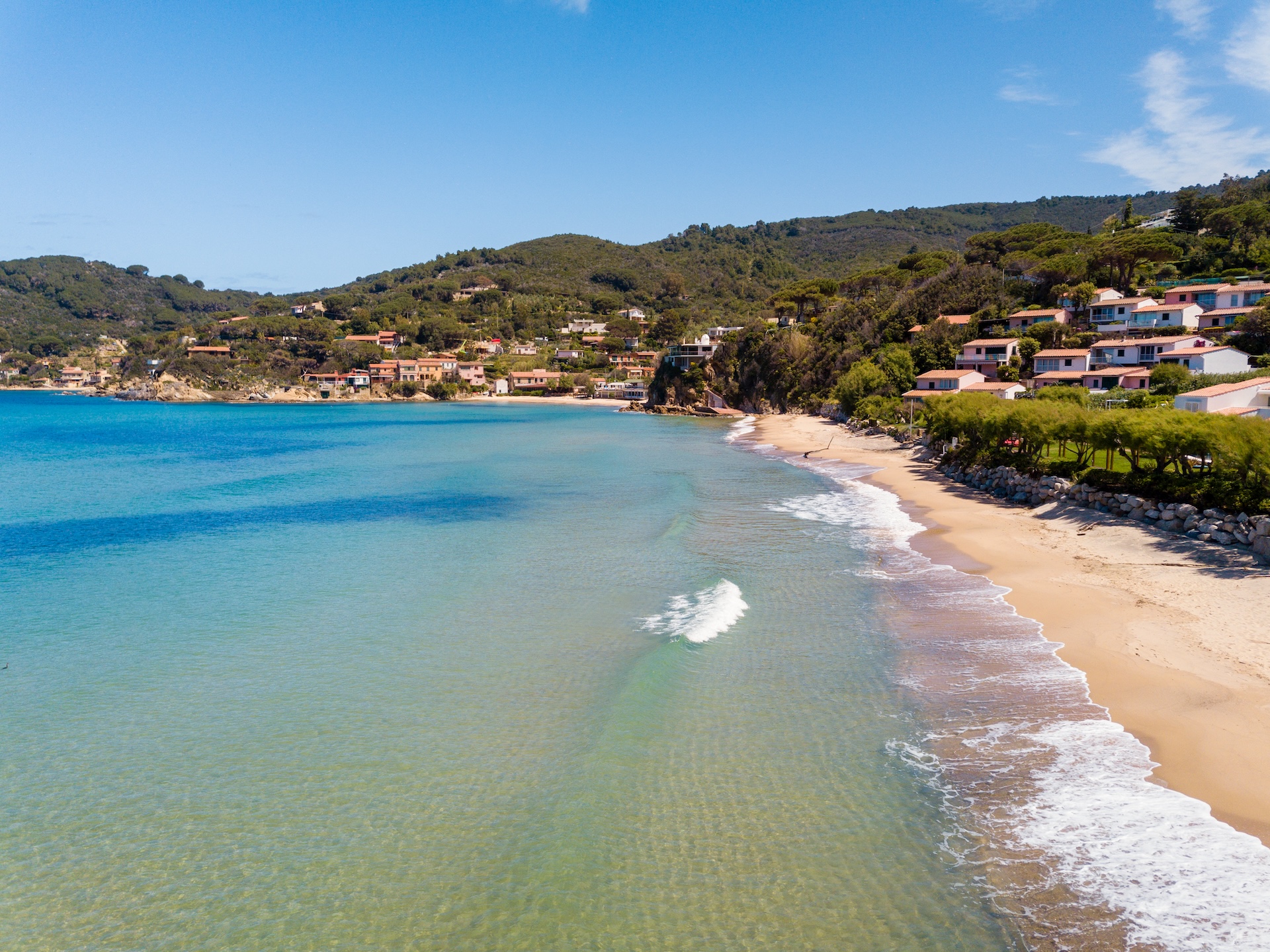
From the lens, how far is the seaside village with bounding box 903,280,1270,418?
4744cm

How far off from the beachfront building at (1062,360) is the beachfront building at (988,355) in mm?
2826

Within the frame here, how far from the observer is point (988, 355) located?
6044 cm

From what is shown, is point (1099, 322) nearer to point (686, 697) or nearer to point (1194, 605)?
point (1194, 605)

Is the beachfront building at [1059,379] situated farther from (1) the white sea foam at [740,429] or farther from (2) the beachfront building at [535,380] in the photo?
(2) the beachfront building at [535,380]

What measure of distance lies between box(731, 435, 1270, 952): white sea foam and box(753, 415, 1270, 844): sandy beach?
463 millimetres

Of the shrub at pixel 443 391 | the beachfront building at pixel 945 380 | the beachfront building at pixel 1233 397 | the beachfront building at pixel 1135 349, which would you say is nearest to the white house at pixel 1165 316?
the beachfront building at pixel 1135 349

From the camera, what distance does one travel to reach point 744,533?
25.7 meters

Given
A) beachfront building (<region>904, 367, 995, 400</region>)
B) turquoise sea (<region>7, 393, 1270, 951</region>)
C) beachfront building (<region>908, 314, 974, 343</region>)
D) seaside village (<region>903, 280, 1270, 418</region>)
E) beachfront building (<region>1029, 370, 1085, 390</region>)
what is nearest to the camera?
turquoise sea (<region>7, 393, 1270, 951</region>)

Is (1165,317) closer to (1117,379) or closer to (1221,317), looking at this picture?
(1221,317)

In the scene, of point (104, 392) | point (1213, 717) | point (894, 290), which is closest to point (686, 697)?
point (1213, 717)

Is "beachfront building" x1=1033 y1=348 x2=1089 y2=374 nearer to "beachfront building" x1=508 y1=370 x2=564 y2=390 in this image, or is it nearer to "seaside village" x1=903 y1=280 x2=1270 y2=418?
"seaside village" x1=903 y1=280 x2=1270 y2=418

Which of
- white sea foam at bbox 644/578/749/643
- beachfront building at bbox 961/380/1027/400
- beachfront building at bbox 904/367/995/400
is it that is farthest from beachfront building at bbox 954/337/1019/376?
white sea foam at bbox 644/578/749/643

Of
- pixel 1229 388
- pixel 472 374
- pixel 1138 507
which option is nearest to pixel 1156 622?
pixel 1138 507

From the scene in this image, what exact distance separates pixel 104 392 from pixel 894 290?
157 metres
